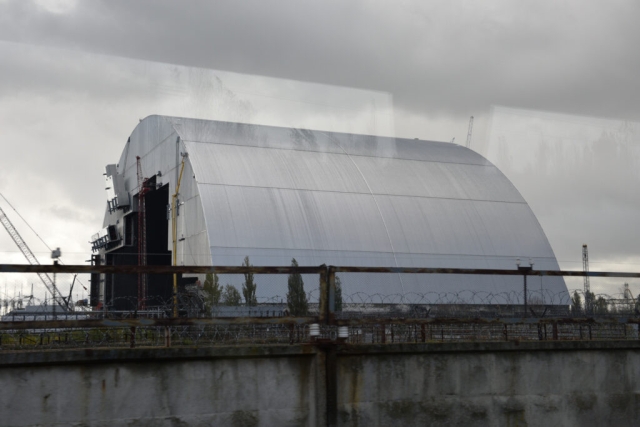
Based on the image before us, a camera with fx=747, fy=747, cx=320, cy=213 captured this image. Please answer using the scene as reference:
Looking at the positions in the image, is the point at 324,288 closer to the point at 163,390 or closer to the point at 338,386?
the point at 338,386

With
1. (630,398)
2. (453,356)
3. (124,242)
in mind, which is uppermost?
(124,242)

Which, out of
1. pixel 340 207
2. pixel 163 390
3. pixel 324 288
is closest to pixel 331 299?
pixel 324 288

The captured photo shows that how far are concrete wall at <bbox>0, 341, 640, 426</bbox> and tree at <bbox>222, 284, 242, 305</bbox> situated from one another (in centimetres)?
2089

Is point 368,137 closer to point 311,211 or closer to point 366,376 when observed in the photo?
point 311,211

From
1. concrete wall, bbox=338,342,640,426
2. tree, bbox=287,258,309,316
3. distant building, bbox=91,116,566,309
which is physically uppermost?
distant building, bbox=91,116,566,309

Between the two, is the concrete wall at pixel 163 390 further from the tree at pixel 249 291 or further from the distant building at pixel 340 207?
the distant building at pixel 340 207

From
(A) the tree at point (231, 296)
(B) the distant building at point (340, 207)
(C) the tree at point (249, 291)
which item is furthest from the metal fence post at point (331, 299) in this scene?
(B) the distant building at point (340, 207)

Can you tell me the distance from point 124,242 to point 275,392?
47160mm

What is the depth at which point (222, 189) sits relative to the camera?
120ft

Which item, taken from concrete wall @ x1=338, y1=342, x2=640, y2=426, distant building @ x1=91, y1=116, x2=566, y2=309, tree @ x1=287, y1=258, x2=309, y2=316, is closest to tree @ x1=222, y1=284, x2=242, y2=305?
distant building @ x1=91, y1=116, x2=566, y2=309

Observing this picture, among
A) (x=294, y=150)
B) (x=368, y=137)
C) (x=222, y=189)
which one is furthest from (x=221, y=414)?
(x=368, y=137)

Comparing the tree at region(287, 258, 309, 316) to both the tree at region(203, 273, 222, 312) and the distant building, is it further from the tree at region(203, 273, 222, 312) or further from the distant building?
the distant building

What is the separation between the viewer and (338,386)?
28.3 feet

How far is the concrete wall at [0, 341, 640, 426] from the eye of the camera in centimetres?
759
